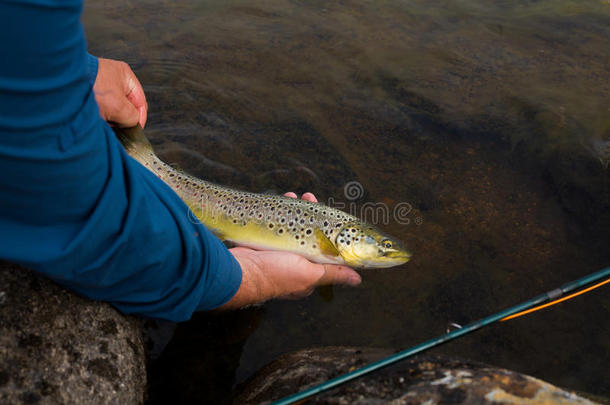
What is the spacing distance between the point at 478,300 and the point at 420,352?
1311mm

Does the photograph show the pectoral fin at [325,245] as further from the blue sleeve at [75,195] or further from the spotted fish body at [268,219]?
the blue sleeve at [75,195]

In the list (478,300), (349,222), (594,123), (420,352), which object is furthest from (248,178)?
(594,123)

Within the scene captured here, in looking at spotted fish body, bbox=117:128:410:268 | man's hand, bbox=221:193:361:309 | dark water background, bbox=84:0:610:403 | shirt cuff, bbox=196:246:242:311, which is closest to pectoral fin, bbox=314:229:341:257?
spotted fish body, bbox=117:128:410:268

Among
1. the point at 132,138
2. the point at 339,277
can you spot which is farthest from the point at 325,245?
the point at 132,138

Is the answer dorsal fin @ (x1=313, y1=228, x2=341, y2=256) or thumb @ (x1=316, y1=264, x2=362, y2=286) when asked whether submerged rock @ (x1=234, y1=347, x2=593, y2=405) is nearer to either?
thumb @ (x1=316, y1=264, x2=362, y2=286)

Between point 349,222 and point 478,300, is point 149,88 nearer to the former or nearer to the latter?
point 349,222

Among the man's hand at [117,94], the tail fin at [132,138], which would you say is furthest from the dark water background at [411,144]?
the man's hand at [117,94]

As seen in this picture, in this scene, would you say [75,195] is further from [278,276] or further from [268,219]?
[268,219]

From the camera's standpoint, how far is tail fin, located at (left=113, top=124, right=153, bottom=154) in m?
3.21

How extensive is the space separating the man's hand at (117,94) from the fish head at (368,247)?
65.7 inches

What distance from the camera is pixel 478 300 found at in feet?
9.57

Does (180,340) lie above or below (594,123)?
below

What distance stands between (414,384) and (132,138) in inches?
102

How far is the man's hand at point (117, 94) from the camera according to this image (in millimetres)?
2623
